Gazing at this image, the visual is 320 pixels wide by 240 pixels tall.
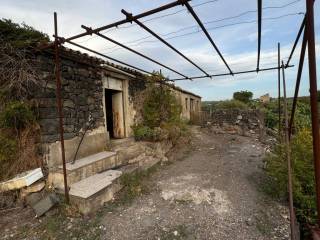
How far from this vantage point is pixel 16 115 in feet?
13.2

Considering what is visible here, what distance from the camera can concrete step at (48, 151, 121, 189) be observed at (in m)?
4.22

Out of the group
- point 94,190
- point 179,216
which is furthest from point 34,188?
point 179,216

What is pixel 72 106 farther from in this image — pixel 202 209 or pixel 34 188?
pixel 202 209

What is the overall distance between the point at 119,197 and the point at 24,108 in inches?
97.6

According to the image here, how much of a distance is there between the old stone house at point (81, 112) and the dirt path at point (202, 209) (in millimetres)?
827

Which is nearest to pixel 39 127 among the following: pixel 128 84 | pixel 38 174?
pixel 38 174

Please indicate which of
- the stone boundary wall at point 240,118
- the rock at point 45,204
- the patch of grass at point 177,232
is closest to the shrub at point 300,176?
the patch of grass at point 177,232

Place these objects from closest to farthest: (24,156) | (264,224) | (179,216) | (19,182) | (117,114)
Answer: (264,224) < (179,216) < (19,182) < (24,156) < (117,114)

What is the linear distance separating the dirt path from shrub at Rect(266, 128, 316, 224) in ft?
0.99

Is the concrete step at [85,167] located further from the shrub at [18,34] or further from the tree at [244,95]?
the tree at [244,95]

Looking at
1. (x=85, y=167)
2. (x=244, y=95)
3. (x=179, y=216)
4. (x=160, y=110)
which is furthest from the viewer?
(x=244, y=95)

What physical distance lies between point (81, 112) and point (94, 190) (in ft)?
7.23

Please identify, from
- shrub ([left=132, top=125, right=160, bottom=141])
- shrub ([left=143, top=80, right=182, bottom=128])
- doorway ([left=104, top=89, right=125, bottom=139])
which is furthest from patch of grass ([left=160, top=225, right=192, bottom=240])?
shrub ([left=143, top=80, right=182, bottom=128])

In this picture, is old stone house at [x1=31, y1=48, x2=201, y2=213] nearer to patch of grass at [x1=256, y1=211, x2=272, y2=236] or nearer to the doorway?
the doorway
